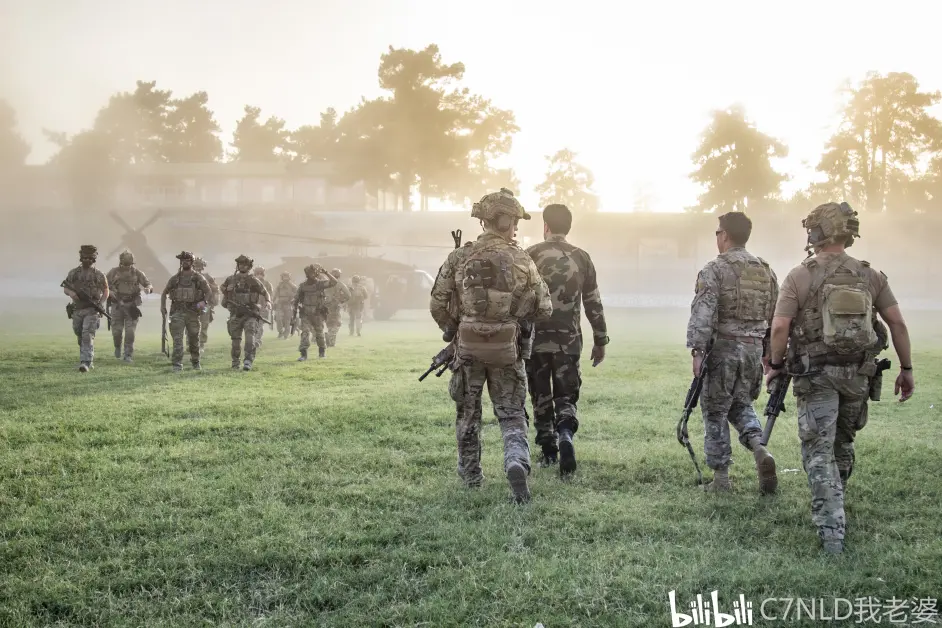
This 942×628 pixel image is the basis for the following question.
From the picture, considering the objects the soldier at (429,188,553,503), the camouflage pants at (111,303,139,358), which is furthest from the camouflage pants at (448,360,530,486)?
the camouflage pants at (111,303,139,358)

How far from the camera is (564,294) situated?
6230mm

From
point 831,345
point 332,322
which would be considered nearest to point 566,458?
point 831,345

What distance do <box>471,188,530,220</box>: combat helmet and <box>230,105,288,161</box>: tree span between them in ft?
207

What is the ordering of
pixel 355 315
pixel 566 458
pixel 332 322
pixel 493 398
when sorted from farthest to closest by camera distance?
pixel 355 315 → pixel 332 322 → pixel 566 458 → pixel 493 398

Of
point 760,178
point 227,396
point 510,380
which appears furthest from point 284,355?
point 760,178

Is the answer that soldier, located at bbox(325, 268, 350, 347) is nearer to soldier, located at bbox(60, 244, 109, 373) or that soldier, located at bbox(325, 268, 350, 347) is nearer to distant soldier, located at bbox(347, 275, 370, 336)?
distant soldier, located at bbox(347, 275, 370, 336)

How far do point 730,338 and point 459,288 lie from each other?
2.03 meters

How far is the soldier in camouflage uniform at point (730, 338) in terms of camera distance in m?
5.47

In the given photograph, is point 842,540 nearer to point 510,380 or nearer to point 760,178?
point 510,380

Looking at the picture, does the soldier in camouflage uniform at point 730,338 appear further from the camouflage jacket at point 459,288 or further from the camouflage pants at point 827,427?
the camouflage jacket at point 459,288

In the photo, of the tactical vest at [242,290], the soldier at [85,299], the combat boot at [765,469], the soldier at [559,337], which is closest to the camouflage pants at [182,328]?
the tactical vest at [242,290]

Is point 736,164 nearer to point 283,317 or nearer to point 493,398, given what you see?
point 283,317

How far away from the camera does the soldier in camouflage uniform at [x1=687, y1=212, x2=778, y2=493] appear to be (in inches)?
215

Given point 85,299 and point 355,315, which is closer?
point 85,299
